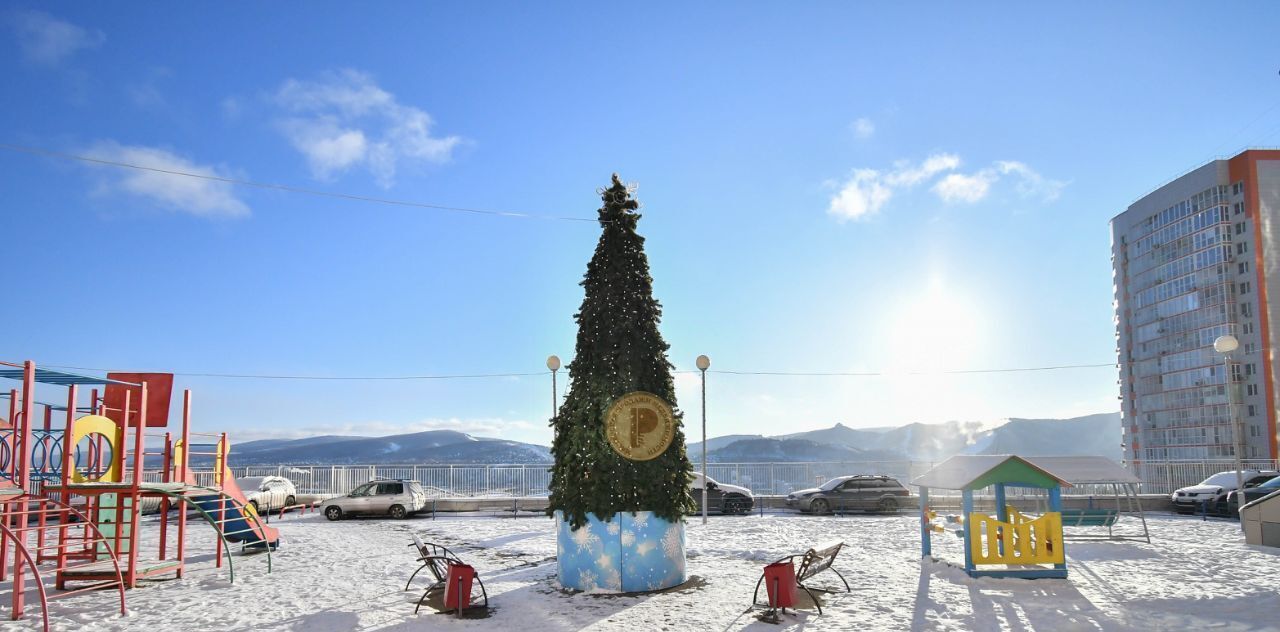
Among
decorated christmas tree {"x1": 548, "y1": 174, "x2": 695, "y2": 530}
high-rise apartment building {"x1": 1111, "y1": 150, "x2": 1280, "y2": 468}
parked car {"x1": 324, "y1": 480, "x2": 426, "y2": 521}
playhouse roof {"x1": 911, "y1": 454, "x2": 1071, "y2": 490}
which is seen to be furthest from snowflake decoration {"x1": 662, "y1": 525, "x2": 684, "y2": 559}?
high-rise apartment building {"x1": 1111, "y1": 150, "x2": 1280, "y2": 468}

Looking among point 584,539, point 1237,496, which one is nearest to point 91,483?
point 584,539

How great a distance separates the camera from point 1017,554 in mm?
13438

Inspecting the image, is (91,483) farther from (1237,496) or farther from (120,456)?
(1237,496)

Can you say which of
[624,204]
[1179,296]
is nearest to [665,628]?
[624,204]

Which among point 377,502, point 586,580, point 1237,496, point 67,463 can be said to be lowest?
point 377,502

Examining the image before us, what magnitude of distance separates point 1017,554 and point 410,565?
10825mm

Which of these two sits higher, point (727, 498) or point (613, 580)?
point (613, 580)

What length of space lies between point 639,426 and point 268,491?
2091 cm

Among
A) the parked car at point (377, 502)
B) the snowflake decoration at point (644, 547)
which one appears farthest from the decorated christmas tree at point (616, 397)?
the parked car at point (377, 502)

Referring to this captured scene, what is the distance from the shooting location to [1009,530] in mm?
13375

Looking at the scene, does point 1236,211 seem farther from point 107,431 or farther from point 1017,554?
point 107,431

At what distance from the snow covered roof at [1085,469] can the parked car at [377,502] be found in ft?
63.2

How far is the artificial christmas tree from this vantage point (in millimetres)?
12312

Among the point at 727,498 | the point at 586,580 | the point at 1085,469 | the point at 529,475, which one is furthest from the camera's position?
the point at 529,475
